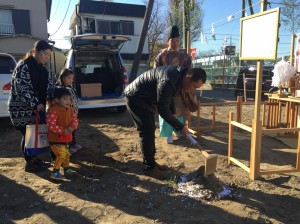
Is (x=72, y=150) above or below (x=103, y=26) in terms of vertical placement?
below

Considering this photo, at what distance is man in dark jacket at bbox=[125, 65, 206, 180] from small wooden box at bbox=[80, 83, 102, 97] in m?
3.88

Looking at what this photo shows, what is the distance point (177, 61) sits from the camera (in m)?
4.94

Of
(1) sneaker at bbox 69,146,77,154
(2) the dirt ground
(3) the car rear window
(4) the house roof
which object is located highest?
(4) the house roof

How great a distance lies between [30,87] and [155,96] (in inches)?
59.4

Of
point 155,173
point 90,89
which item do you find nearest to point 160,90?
point 155,173

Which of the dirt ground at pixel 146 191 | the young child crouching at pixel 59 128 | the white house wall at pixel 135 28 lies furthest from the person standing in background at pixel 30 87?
the white house wall at pixel 135 28

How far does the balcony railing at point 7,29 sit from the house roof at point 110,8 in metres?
4.91

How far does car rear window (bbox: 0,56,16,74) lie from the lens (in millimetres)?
6137

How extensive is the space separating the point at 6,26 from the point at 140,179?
56.3ft

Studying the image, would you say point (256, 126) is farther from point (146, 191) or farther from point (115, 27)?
point (115, 27)

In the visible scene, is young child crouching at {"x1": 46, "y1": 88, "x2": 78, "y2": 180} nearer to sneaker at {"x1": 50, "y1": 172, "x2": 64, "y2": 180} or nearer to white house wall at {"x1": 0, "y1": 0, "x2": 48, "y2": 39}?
sneaker at {"x1": 50, "y1": 172, "x2": 64, "y2": 180}

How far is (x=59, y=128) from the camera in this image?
353cm

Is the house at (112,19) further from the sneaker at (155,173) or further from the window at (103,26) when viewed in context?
the sneaker at (155,173)

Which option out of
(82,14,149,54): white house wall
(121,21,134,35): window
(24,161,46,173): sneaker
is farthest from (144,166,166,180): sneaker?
(121,21,134,35): window
